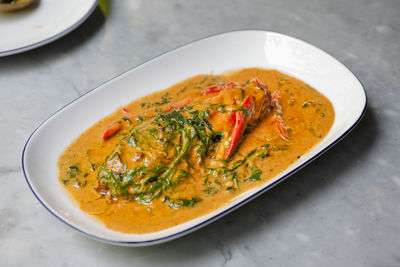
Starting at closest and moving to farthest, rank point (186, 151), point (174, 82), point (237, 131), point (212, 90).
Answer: point (186, 151) < point (237, 131) < point (212, 90) < point (174, 82)

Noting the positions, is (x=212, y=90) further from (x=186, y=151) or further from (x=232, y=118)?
(x=186, y=151)

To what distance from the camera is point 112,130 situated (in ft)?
15.1

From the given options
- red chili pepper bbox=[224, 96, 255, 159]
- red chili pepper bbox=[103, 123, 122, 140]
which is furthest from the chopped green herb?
red chili pepper bbox=[103, 123, 122, 140]

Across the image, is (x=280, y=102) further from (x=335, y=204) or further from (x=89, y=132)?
(x=89, y=132)

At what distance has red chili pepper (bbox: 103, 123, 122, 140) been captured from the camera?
456 cm

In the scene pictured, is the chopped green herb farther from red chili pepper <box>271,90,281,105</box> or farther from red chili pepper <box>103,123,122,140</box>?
red chili pepper <box>271,90,281,105</box>

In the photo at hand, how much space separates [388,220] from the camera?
402 cm

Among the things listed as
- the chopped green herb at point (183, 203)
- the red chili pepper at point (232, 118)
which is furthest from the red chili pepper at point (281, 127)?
the chopped green herb at point (183, 203)

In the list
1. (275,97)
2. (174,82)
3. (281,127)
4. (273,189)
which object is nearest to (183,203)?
(273,189)

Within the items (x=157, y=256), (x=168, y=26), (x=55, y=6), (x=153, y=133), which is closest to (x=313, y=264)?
(x=157, y=256)

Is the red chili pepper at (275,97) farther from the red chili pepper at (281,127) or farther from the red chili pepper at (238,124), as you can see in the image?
the red chili pepper at (238,124)

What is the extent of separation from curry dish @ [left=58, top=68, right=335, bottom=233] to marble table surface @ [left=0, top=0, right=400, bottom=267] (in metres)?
0.23

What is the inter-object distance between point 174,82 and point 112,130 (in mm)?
1075

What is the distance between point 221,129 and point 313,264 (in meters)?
1.39
